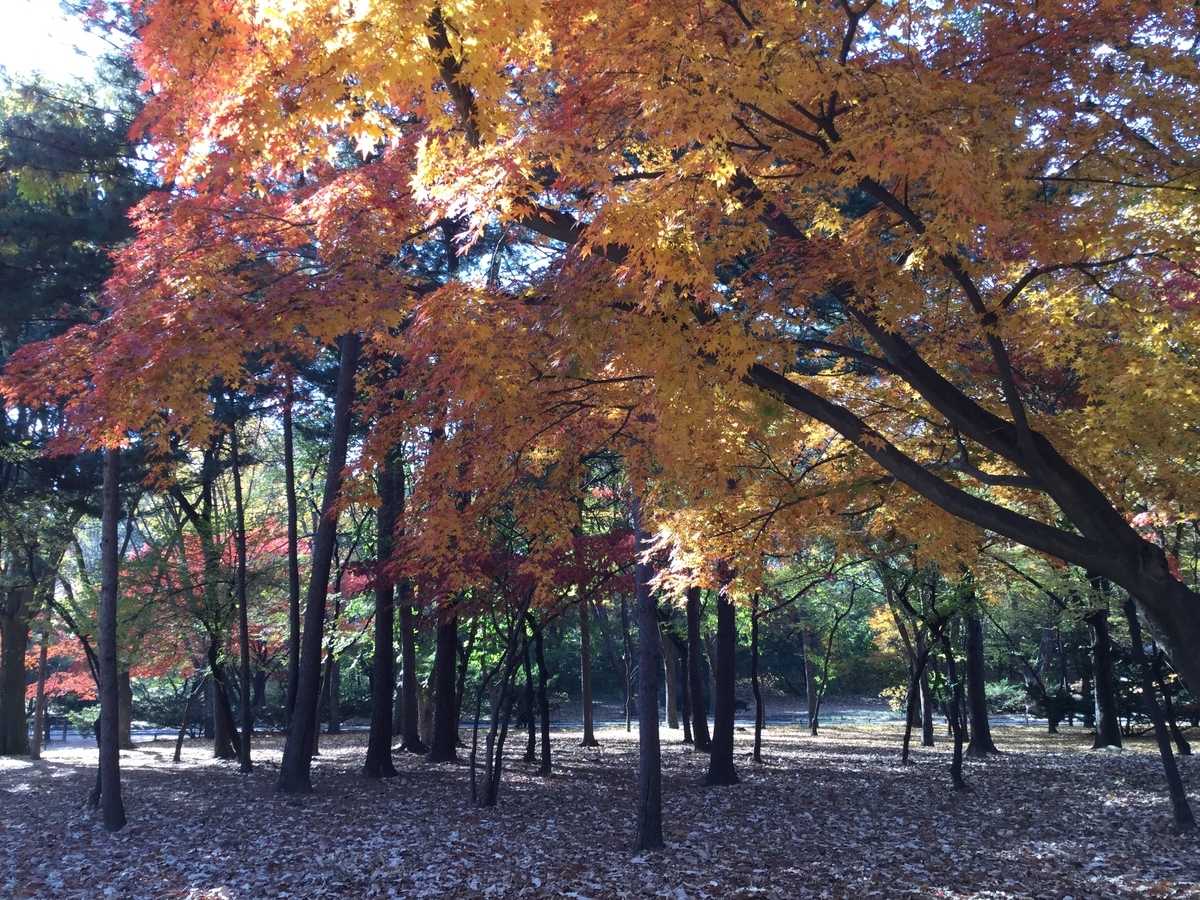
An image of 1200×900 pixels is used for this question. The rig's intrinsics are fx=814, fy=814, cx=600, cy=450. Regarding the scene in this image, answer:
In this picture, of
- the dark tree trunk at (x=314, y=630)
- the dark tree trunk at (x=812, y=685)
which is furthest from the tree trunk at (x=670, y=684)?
the dark tree trunk at (x=314, y=630)

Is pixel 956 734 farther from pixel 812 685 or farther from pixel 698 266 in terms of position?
pixel 812 685

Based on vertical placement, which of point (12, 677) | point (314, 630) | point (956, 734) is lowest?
point (956, 734)

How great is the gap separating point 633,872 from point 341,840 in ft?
10.7

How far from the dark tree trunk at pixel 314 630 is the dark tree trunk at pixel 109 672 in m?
2.58

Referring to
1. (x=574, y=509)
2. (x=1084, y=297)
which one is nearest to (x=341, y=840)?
(x=574, y=509)

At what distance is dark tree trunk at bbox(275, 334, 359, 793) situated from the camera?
11.6 metres

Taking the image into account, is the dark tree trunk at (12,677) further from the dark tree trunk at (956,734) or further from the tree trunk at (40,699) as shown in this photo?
the dark tree trunk at (956,734)

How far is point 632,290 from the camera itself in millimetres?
4918

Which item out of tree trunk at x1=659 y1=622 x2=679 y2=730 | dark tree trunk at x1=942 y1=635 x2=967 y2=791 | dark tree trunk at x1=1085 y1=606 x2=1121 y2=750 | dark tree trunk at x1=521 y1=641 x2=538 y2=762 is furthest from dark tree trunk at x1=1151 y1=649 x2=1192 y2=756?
tree trunk at x1=659 y1=622 x2=679 y2=730

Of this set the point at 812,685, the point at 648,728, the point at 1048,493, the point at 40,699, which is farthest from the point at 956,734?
the point at 40,699

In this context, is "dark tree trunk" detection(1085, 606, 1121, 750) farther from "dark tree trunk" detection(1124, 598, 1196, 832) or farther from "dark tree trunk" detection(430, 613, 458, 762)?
"dark tree trunk" detection(430, 613, 458, 762)

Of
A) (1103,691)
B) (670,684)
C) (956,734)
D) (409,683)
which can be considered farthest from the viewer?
(670,684)

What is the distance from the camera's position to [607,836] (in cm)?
A: 875

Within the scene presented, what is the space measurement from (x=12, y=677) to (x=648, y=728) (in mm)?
16475
